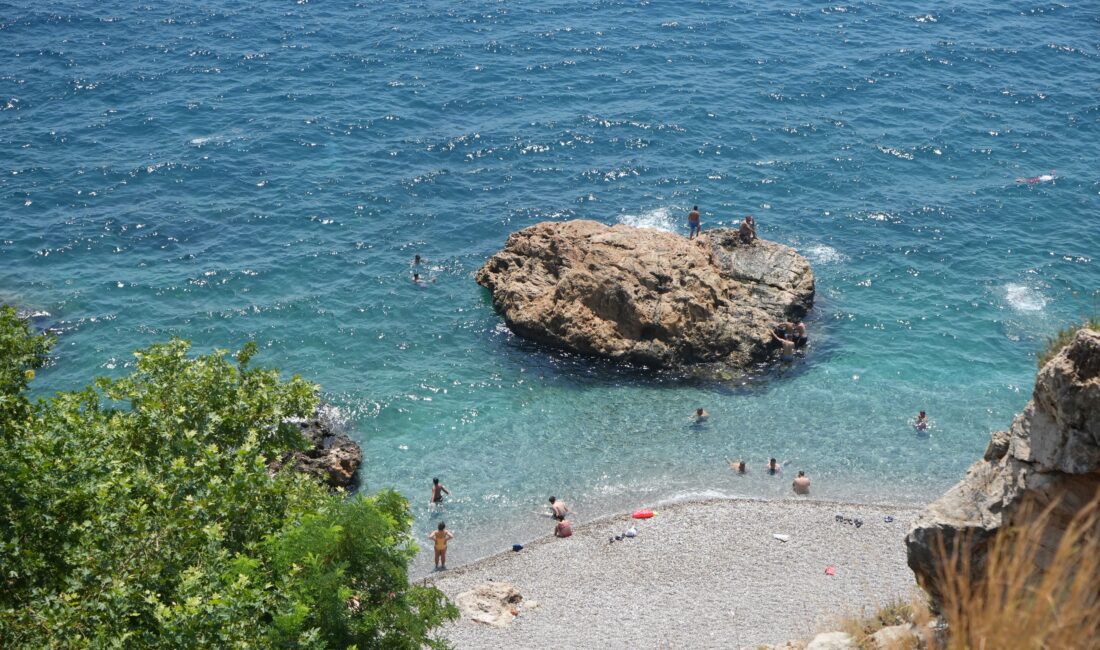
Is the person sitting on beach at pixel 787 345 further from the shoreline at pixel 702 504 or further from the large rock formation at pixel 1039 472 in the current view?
the large rock formation at pixel 1039 472

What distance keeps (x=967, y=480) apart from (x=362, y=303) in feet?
100

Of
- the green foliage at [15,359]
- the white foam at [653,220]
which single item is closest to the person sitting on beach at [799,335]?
the white foam at [653,220]

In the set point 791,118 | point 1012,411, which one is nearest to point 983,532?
point 1012,411

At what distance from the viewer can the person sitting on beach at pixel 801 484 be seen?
111 ft

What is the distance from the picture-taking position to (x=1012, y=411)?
37406 mm

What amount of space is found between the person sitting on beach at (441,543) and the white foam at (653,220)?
2209 cm

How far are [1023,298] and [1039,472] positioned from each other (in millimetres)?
31404

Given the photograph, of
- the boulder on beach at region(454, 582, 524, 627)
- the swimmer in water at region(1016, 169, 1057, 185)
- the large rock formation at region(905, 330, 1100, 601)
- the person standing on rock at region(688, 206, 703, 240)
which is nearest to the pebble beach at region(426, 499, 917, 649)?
the boulder on beach at region(454, 582, 524, 627)

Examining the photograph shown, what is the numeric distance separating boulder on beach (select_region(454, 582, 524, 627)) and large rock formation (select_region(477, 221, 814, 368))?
12.9 m

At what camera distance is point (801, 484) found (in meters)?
33.8

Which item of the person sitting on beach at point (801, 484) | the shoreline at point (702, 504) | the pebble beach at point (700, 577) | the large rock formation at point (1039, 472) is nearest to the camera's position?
the large rock formation at point (1039, 472)

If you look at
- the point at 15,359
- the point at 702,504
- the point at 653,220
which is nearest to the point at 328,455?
the point at 15,359

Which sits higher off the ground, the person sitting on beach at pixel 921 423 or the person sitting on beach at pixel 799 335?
the person sitting on beach at pixel 799 335

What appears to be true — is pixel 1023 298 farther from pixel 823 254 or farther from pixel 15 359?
pixel 15 359
